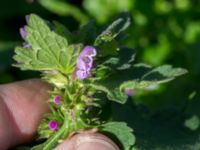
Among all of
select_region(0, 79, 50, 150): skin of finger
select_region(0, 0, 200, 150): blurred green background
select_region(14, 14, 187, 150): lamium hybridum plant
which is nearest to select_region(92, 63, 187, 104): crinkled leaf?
select_region(14, 14, 187, 150): lamium hybridum plant

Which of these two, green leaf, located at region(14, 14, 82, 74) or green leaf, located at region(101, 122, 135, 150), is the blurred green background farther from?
green leaf, located at region(14, 14, 82, 74)

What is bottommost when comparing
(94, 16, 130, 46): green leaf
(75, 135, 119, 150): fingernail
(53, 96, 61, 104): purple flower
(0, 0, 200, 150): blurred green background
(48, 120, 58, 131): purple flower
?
(75, 135, 119, 150): fingernail

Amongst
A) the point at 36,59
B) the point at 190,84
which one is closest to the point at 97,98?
the point at 36,59

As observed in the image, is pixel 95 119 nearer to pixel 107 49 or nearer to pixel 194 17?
pixel 107 49

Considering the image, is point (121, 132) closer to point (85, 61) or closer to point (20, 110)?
point (85, 61)

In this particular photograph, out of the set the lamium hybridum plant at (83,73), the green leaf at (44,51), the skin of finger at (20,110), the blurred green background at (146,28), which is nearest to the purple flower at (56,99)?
the lamium hybridum plant at (83,73)

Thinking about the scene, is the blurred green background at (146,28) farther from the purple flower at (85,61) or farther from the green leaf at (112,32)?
the purple flower at (85,61)

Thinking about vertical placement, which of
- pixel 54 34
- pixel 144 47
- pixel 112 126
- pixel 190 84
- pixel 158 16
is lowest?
pixel 112 126
